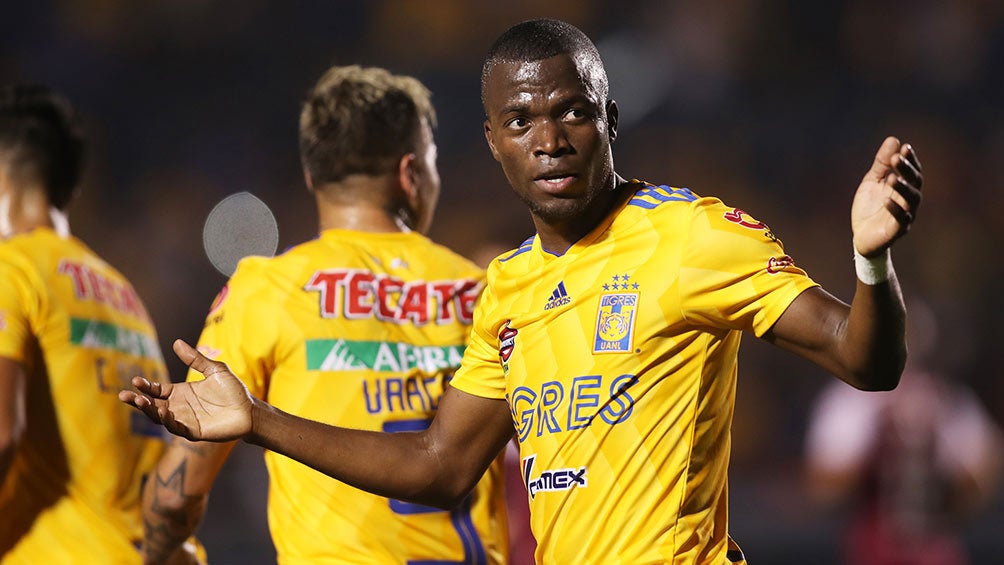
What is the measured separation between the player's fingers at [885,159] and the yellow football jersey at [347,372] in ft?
7.06

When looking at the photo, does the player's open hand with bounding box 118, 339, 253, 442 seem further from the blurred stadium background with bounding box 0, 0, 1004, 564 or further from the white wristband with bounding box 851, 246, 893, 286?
the blurred stadium background with bounding box 0, 0, 1004, 564

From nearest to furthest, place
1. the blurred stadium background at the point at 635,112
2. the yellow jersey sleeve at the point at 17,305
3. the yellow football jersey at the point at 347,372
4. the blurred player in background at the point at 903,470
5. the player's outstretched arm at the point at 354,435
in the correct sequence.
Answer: the player's outstretched arm at the point at 354,435, the yellow football jersey at the point at 347,372, the yellow jersey sleeve at the point at 17,305, the blurred player in background at the point at 903,470, the blurred stadium background at the point at 635,112

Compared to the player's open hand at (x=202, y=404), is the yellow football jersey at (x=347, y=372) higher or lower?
lower

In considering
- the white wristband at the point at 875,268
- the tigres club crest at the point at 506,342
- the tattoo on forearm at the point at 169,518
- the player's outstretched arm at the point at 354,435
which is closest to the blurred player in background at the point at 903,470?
the tattoo on forearm at the point at 169,518

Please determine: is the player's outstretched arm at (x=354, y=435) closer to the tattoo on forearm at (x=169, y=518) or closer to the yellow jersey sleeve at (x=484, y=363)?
the yellow jersey sleeve at (x=484, y=363)

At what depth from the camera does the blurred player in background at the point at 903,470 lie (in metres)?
7.21

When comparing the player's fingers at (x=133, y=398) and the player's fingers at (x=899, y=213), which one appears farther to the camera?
the player's fingers at (x=133, y=398)

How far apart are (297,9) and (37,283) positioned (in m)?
10.3

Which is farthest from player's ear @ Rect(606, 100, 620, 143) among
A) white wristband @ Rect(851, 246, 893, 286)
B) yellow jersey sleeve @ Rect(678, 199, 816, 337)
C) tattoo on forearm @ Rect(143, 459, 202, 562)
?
tattoo on forearm @ Rect(143, 459, 202, 562)

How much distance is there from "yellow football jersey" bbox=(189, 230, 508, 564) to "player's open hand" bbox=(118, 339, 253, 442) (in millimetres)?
866

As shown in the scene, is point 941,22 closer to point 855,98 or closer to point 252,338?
point 855,98

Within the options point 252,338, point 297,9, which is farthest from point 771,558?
point 297,9

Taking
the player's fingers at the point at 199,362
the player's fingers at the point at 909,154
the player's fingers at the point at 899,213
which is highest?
the player's fingers at the point at 909,154

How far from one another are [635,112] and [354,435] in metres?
10.7
